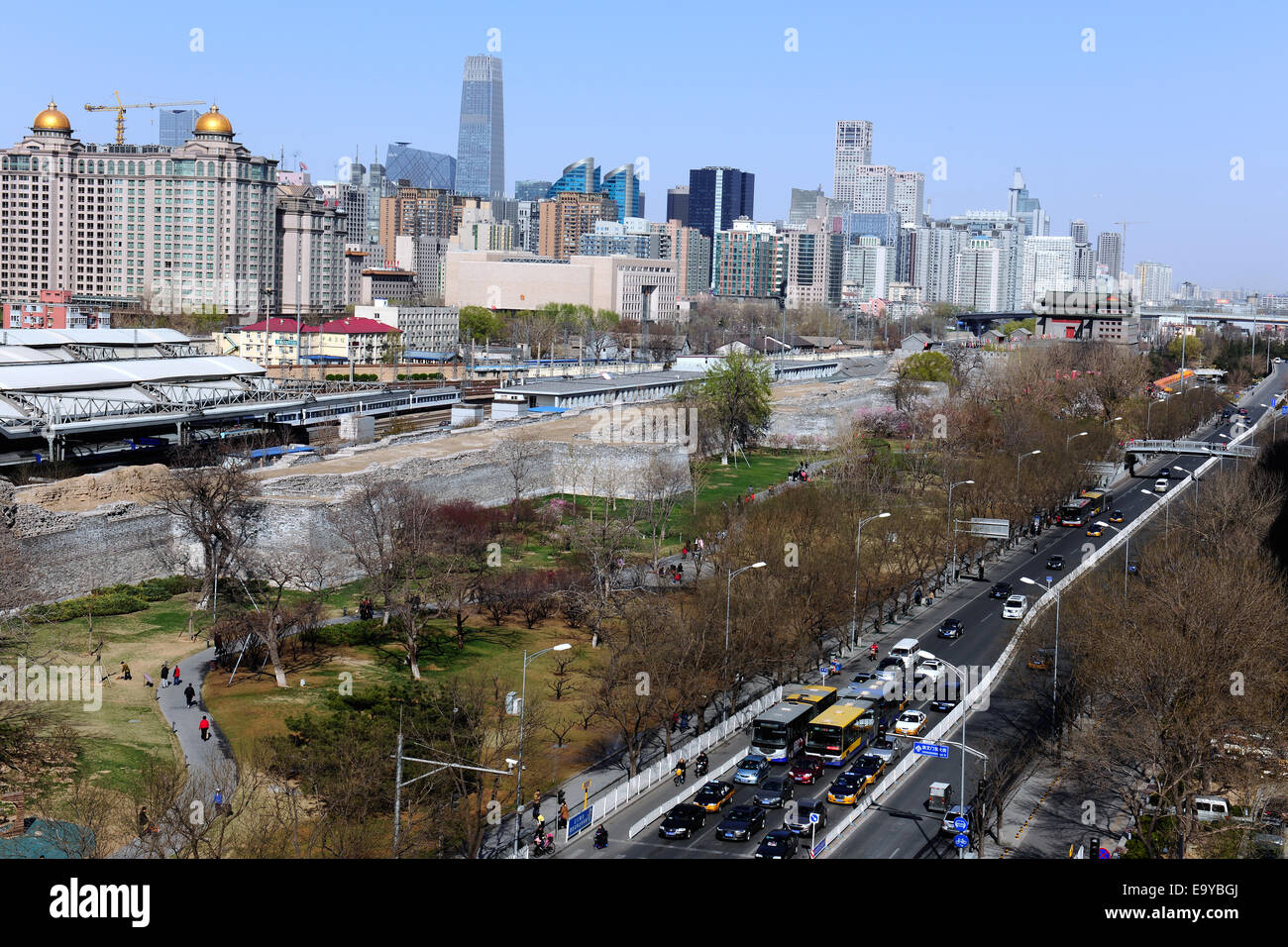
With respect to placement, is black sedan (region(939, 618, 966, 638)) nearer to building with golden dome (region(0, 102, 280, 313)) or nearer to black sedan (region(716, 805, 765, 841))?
black sedan (region(716, 805, 765, 841))

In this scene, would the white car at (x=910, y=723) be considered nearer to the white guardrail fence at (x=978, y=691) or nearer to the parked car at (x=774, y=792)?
the white guardrail fence at (x=978, y=691)

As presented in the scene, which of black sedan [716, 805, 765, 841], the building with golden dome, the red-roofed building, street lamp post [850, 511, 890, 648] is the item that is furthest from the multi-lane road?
the building with golden dome

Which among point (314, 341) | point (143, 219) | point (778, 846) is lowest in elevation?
point (778, 846)

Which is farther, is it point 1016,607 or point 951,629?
point 1016,607

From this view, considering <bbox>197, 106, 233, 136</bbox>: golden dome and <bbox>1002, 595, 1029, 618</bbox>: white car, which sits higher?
<bbox>197, 106, 233, 136</bbox>: golden dome

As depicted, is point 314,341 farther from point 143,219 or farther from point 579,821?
point 579,821

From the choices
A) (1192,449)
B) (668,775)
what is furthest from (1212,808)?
(1192,449)
